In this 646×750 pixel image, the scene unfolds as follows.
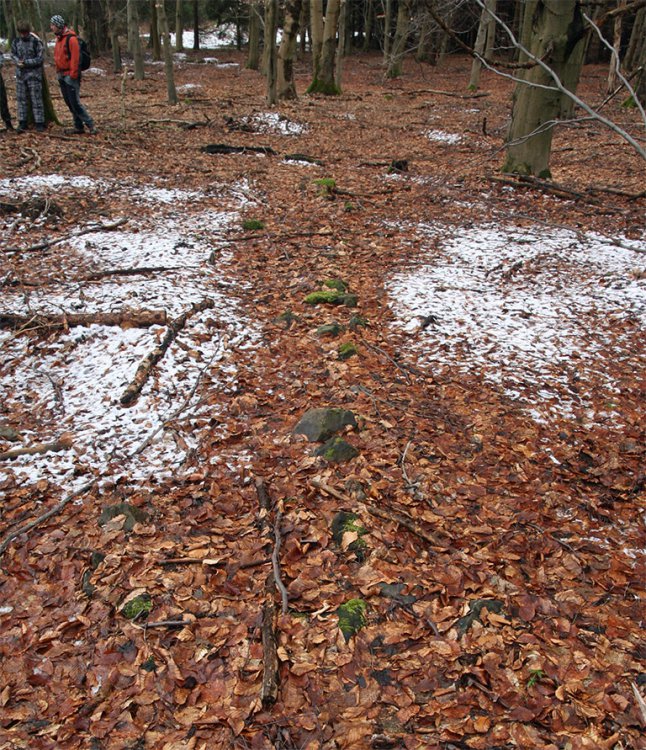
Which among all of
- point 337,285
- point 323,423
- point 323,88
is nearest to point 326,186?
point 337,285

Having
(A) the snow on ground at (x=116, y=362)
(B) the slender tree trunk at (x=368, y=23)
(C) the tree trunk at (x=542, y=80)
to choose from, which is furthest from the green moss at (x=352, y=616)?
(B) the slender tree trunk at (x=368, y=23)

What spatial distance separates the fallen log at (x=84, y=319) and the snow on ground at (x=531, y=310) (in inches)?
116

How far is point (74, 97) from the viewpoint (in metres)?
12.5

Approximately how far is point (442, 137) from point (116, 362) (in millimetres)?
14585

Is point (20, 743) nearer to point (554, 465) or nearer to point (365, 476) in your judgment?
point (365, 476)

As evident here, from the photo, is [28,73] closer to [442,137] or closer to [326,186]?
[326,186]

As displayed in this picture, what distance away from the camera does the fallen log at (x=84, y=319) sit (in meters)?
5.65

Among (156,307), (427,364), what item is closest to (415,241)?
(427,364)

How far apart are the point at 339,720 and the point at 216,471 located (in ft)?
6.88

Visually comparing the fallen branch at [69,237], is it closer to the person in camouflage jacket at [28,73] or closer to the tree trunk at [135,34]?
the person in camouflage jacket at [28,73]

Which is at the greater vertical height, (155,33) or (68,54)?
(155,33)

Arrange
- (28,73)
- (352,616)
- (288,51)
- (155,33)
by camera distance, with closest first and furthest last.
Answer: (352,616) → (28,73) → (288,51) → (155,33)

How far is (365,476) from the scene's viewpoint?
13.7ft

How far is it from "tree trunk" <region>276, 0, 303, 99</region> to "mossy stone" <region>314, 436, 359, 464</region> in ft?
63.6
